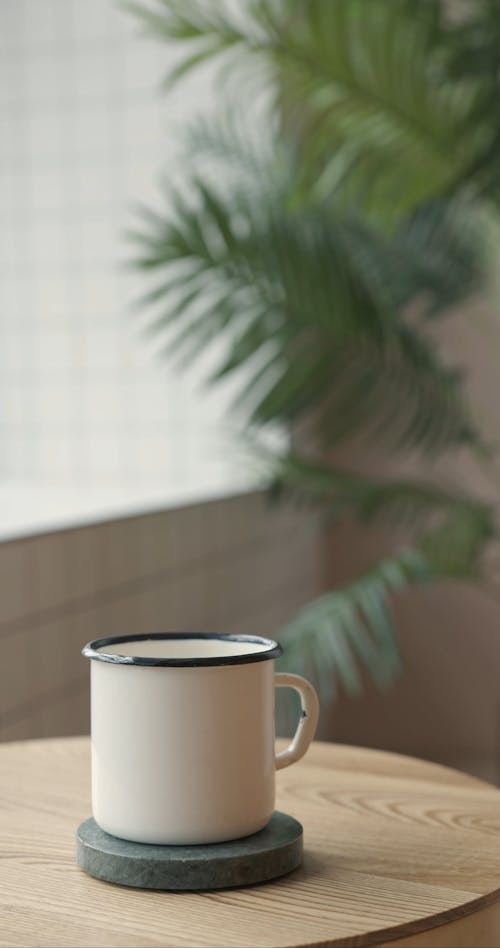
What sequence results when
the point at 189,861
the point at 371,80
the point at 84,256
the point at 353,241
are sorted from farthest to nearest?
the point at 84,256 → the point at 353,241 → the point at 371,80 → the point at 189,861

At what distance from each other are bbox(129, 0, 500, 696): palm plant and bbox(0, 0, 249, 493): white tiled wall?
1.68ft

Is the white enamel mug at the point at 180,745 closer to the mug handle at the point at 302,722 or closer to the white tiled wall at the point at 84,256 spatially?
the mug handle at the point at 302,722

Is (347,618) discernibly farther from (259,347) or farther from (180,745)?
(180,745)

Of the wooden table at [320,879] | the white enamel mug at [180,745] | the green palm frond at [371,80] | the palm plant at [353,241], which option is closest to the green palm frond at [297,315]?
the palm plant at [353,241]

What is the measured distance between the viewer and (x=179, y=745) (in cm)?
81

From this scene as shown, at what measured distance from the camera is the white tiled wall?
11.0ft

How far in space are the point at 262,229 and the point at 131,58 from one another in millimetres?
994

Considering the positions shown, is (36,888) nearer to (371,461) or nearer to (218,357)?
(218,357)

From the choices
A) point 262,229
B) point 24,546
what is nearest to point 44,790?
point 24,546

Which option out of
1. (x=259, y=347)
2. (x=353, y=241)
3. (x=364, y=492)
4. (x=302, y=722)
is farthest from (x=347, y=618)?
(x=302, y=722)

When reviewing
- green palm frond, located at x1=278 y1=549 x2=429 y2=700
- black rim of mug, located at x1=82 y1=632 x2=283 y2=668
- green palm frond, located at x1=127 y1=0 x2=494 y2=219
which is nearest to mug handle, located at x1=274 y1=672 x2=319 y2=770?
black rim of mug, located at x1=82 y1=632 x2=283 y2=668

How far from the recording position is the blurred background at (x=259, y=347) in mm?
2424

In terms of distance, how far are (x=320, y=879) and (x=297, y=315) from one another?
1.85 metres

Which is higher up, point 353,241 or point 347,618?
point 353,241
